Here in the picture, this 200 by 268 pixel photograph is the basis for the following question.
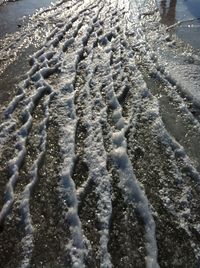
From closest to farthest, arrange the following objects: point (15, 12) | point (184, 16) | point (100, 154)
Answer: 1. point (100, 154)
2. point (184, 16)
3. point (15, 12)

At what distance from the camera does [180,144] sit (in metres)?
4.11

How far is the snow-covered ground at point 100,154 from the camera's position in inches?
118

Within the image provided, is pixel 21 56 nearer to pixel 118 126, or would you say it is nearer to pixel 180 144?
pixel 118 126

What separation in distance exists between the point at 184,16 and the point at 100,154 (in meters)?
5.67

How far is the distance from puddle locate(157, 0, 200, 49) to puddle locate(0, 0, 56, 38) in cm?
290

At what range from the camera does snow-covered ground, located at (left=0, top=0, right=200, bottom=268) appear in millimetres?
3008

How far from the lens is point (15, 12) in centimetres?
848

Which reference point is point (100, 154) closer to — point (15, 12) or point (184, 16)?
point (184, 16)

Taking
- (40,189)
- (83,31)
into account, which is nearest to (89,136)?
(40,189)

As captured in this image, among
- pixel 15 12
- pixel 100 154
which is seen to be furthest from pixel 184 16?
pixel 100 154

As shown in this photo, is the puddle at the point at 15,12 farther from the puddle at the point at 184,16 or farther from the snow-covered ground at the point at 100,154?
the puddle at the point at 184,16

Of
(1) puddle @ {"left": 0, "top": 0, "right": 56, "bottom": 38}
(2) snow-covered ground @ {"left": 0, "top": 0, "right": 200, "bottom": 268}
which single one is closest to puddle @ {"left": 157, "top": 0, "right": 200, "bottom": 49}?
(2) snow-covered ground @ {"left": 0, "top": 0, "right": 200, "bottom": 268}

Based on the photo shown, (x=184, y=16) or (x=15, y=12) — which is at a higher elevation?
(x=15, y=12)

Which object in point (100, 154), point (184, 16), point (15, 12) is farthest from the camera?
point (15, 12)
